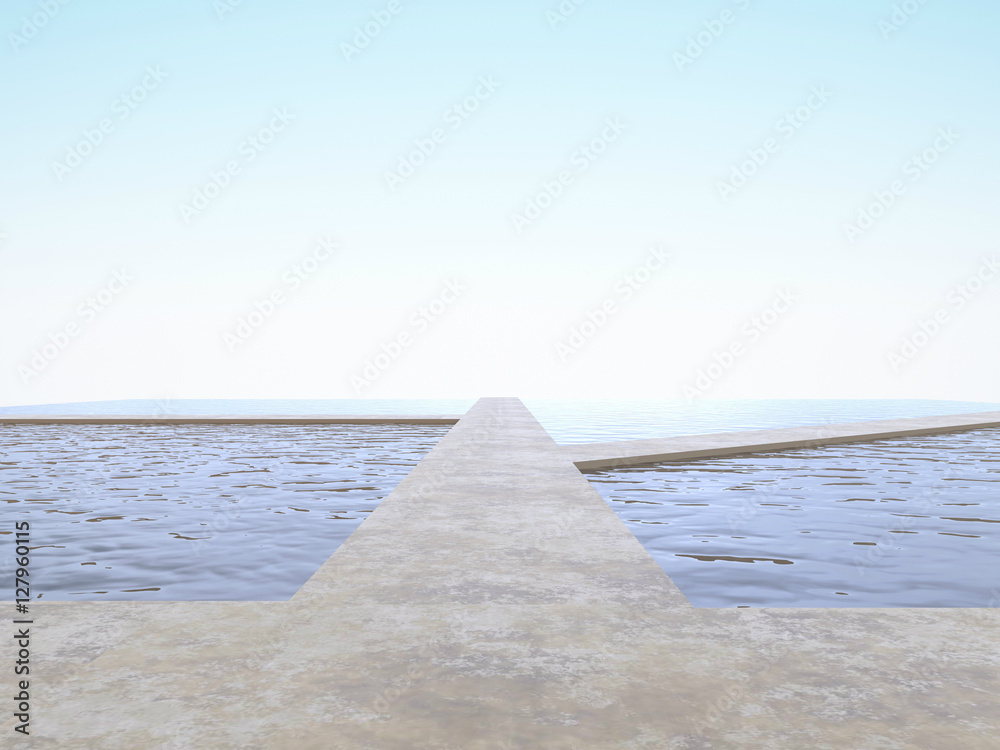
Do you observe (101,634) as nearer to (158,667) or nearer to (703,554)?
(158,667)

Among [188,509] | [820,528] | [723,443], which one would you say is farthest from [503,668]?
[723,443]

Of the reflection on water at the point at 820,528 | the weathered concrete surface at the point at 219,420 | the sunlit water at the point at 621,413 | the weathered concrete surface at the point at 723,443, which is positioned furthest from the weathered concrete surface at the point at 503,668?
the weathered concrete surface at the point at 219,420

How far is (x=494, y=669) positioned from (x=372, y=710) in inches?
16.9

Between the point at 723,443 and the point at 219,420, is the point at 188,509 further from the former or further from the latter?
the point at 219,420

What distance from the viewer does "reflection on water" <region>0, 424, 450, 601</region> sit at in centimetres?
399

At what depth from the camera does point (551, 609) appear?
107 inches

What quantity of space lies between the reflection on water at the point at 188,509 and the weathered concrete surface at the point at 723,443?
7.67 ft

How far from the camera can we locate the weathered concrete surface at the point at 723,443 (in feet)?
28.3

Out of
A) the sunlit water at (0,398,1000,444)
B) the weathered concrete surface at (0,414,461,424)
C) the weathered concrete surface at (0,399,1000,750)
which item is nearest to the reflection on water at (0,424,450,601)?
the weathered concrete surface at (0,399,1000,750)

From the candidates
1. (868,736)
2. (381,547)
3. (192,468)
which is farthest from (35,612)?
(192,468)

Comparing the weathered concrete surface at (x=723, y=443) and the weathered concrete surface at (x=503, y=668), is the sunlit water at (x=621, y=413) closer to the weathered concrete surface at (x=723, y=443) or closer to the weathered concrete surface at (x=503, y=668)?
the weathered concrete surface at (x=723, y=443)

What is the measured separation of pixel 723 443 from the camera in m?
10.2

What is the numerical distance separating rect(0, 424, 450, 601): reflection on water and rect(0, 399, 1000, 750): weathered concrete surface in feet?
3.46

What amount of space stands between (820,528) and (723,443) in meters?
4.92
